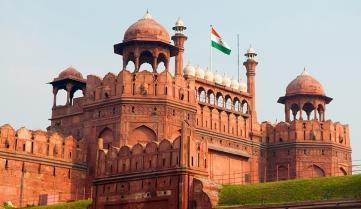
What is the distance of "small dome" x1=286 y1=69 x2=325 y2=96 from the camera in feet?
133

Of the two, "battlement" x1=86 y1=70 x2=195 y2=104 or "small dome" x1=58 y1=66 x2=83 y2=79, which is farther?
"small dome" x1=58 y1=66 x2=83 y2=79

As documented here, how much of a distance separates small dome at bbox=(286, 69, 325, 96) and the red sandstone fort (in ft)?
0.17

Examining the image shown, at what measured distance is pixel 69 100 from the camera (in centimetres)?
3800

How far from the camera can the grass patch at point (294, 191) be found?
22.4 m

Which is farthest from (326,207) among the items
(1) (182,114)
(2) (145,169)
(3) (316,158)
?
(3) (316,158)

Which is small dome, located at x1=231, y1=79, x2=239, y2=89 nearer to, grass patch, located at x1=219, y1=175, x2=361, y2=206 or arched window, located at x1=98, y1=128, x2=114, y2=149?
arched window, located at x1=98, y1=128, x2=114, y2=149

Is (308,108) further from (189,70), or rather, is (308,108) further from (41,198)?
(41,198)

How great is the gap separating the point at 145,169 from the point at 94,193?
7.99ft

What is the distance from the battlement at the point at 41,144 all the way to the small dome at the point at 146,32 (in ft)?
16.9

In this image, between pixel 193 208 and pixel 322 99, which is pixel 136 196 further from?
pixel 322 99

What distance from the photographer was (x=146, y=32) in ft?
114

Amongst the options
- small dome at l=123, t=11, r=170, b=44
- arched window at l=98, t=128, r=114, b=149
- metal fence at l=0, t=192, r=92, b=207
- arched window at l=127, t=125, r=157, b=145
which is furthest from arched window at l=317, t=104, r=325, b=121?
metal fence at l=0, t=192, r=92, b=207

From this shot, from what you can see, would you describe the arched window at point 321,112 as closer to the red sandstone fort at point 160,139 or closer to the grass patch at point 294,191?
the red sandstone fort at point 160,139

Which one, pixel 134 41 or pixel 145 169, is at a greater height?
pixel 134 41
